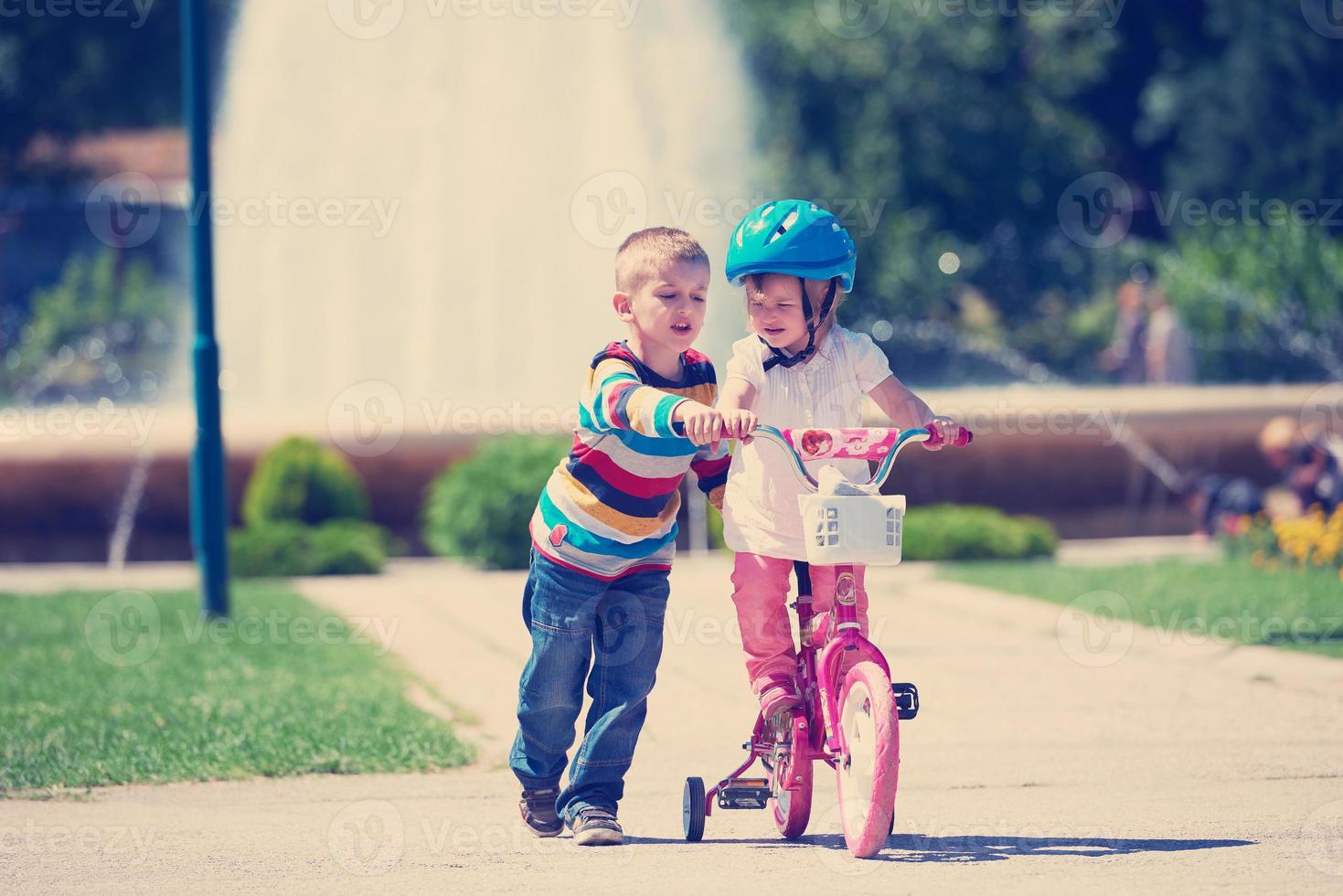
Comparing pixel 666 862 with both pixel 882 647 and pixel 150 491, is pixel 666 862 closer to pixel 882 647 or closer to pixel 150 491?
pixel 882 647

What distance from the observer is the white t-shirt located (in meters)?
4.66

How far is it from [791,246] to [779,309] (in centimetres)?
18

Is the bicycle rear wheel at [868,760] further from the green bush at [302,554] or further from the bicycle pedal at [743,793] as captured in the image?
the green bush at [302,554]

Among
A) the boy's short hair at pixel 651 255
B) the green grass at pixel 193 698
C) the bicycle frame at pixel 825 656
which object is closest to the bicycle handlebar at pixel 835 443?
the bicycle frame at pixel 825 656

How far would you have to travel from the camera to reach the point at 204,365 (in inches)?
366

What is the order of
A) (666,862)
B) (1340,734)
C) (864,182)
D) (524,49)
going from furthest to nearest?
(864,182) < (524,49) < (1340,734) < (666,862)

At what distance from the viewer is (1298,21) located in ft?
91.7

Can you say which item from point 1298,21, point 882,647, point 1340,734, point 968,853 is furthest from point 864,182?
point 968,853

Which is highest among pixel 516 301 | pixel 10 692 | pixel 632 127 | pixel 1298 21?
pixel 1298 21

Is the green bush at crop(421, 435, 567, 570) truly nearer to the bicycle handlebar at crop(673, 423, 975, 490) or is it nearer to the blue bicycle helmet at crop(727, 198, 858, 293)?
the blue bicycle helmet at crop(727, 198, 858, 293)

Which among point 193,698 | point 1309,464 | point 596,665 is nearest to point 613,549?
point 596,665

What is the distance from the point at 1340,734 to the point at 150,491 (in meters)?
8.54

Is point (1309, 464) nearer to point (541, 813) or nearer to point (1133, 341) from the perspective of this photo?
point (541, 813)

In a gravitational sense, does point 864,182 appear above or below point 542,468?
above
